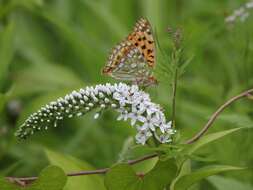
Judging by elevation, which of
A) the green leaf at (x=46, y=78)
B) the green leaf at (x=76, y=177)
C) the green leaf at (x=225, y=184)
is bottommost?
the green leaf at (x=225, y=184)

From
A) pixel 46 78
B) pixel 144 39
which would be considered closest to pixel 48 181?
pixel 144 39

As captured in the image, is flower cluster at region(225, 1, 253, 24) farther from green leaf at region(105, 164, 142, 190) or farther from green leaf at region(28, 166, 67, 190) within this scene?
green leaf at region(28, 166, 67, 190)

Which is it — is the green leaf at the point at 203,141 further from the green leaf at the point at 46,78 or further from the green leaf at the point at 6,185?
the green leaf at the point at 46,78

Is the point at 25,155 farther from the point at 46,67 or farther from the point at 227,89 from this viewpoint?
the point at 227,89

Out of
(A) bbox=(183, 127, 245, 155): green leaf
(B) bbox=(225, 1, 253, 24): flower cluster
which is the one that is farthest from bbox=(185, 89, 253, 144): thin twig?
(B) bbox=(225, 1, 253, 24): flower cluster

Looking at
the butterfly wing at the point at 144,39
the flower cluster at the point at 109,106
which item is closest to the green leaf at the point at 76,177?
the flower cluster at the point at 109,106

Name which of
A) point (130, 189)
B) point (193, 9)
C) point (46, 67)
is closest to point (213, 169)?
point (130, 189)
